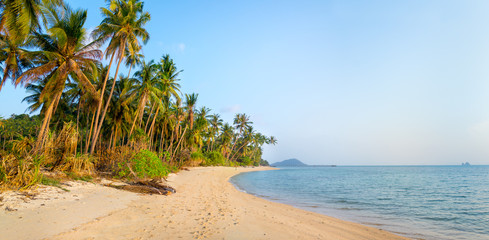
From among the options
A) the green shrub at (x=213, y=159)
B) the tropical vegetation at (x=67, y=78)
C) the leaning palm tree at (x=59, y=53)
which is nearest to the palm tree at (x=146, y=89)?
the tropical vegetation at (x=67, y=78)

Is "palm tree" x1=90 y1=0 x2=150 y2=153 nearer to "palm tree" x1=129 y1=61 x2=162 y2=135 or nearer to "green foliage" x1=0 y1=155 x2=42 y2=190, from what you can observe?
"palm tree" x1=129 y1=61 x2=162 y2=135

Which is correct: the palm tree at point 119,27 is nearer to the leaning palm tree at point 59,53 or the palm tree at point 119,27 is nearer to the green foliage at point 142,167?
the leaning palm tree at point 59,53

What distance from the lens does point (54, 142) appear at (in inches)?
377

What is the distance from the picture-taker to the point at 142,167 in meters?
12.7

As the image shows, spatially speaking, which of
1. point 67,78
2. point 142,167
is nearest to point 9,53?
point 67,78

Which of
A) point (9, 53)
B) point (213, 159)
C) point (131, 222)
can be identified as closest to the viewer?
point (131, 222)

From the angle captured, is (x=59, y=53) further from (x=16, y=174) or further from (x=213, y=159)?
(x=213, y=159)

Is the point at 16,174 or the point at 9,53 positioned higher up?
the point at 9,53

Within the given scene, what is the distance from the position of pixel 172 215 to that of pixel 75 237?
2650 mm

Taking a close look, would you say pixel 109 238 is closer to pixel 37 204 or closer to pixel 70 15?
pixel 37 204

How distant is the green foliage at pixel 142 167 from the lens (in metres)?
12.4

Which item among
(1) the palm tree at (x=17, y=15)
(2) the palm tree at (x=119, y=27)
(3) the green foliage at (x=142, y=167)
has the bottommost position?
(3) the green foliage at (x=142, y=167)

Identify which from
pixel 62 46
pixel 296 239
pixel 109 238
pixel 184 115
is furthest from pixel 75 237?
pixel 184 115

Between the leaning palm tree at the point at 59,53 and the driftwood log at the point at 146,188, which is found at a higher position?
the leaning palm tree at the point at 59,53
